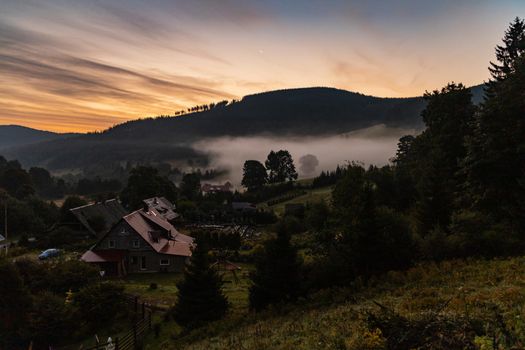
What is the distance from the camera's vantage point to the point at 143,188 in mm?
92625

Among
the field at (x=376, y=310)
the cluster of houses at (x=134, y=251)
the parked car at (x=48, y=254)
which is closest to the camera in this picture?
the field at (x=376, y=310)

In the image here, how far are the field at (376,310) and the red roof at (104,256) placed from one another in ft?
77.9

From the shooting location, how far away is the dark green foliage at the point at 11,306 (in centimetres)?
2436

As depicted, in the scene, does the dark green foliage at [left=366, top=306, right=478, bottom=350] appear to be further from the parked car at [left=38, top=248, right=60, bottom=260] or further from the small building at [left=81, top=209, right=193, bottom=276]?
the parked car at [left=38, top=248, right=60, bottom=260]

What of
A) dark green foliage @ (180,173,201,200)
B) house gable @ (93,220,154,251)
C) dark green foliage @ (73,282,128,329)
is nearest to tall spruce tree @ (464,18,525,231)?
dark green foliage @ (73,282,128,329)

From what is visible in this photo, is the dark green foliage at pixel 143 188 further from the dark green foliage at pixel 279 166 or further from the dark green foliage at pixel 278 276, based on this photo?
the dark green foliage at pixel 278 276

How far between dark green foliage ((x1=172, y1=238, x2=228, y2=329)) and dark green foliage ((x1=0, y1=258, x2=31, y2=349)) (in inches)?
430

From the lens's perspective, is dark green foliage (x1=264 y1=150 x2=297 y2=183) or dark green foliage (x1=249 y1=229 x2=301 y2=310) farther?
dark green foliage (x1=264 y1=150 x2=297 y2=183)

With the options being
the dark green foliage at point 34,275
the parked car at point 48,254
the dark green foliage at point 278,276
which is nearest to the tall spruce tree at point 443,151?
the dark green foliage at point 278,276

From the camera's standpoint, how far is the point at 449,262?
21.6m

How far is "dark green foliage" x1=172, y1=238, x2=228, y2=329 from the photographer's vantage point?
2286cm

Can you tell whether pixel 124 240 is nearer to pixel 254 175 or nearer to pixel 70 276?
pixel 70 276

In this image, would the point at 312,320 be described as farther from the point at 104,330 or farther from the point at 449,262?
the point at 104,330

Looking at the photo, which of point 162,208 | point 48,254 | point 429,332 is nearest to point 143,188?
point 162,208
